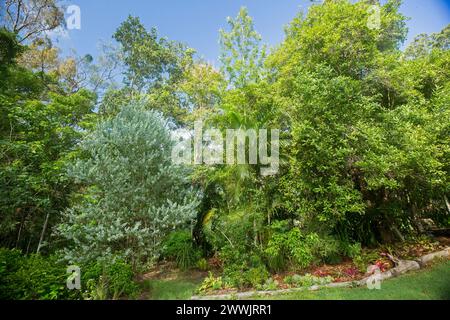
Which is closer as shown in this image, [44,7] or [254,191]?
[254,191]

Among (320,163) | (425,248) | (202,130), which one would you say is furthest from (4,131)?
(425,248)

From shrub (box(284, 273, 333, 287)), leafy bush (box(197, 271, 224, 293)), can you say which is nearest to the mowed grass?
leafy bush (box(197, 271, 224, 293))

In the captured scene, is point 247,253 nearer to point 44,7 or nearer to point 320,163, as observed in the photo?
point 320,163

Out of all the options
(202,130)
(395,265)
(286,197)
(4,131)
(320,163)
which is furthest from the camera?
(202,130)

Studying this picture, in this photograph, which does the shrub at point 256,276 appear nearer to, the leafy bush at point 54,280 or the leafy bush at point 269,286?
the leafy bush at point 269,286

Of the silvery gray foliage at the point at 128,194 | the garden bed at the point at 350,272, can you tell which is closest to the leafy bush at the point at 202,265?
the silvery gray foliage at the point at 128,194

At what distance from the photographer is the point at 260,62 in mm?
10656

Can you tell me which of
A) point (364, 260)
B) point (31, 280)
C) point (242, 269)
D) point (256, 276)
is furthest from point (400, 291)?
point (31, 280)

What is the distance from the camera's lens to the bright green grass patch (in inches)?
168

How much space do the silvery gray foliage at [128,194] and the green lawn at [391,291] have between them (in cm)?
89

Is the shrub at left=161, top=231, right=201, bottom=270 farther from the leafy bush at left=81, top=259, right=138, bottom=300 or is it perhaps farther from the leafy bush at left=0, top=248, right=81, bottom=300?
the leafy bush at left=0, top=248, right=81, bottom=300

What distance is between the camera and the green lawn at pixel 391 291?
14.1 feet

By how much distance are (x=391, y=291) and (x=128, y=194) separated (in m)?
5.56

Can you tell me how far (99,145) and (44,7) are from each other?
12.3 m
